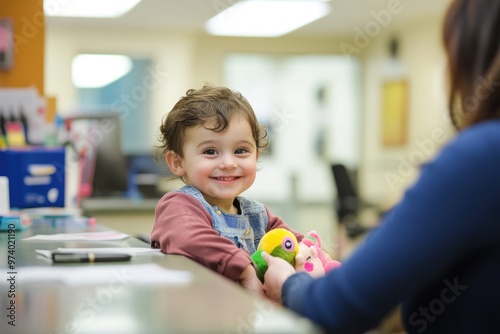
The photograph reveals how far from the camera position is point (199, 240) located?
1308mm

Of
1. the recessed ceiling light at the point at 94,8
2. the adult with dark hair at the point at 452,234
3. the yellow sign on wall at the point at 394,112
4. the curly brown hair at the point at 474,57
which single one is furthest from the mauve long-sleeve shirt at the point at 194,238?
the yellow sign on wall at the point at 394,112

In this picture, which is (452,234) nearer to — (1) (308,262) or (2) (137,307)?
(2) (137,307)

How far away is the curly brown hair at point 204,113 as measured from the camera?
58.4 inches

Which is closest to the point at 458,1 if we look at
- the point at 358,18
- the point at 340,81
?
the point at 358,18

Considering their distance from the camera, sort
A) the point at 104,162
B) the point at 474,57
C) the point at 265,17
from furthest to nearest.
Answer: the point at 265,17, the point at 104,162, the point at 474,57

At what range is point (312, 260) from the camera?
136cm

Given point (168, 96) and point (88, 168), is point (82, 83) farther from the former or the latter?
point (88, 168)

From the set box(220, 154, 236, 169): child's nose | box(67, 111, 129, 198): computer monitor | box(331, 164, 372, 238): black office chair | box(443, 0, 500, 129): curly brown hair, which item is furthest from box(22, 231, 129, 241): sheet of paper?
box(331, 164, 372, 238): black office chair

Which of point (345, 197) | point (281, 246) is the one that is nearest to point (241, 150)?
point (281, 246)

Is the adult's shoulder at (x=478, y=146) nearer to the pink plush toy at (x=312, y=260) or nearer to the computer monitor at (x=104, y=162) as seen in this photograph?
the pink plush toy at (x=312, y=260)

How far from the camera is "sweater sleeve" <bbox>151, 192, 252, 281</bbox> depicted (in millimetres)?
1279

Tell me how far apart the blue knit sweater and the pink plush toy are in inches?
15.8

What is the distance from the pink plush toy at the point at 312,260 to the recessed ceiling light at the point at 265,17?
6304 millimetres

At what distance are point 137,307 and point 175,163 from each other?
75 centimetres
